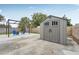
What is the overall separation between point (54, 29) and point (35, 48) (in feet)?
2.02

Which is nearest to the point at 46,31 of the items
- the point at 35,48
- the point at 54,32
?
the point at 54,32

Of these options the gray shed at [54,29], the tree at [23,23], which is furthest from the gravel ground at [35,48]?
the tree at [23,23]

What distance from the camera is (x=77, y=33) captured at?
360 centimetres

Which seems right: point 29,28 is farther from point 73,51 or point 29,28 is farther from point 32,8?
point 73,51

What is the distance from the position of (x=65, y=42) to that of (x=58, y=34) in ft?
0.79

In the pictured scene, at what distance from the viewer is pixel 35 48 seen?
135 inches

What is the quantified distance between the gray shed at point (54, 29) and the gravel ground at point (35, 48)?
0.38 feet

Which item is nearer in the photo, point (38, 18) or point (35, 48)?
point (35, 48)

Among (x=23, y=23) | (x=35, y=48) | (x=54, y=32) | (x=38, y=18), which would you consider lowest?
(x=35, y=48)

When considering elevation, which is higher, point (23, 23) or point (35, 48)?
point (23, 23)

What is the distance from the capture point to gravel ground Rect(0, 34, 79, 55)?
336 cm

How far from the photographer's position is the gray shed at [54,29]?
138 inches

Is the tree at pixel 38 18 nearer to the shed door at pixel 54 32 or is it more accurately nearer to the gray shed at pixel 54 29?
the gray shed at pixel 54 29

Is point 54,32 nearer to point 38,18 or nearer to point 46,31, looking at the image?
point 46,31
